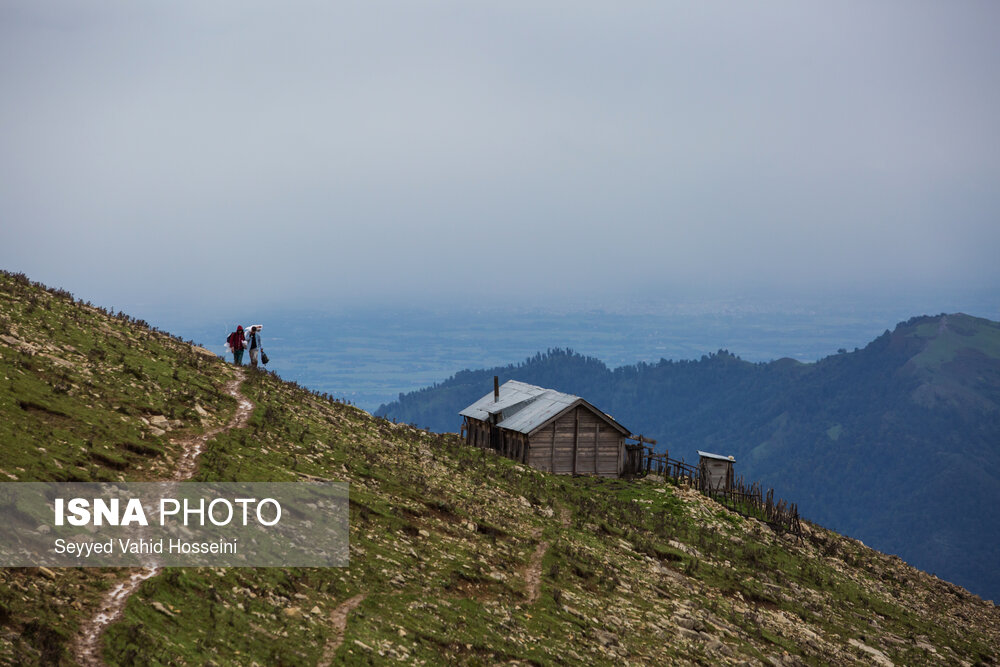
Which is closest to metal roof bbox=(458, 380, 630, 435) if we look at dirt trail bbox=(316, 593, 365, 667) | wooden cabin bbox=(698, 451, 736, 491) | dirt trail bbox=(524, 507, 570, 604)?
wooden cabin bbox=(698, 451, 736, 491)

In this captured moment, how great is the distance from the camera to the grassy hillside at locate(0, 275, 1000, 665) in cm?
2153

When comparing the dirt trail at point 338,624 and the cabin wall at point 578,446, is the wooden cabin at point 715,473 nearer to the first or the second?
the cabin wall at point 578,446

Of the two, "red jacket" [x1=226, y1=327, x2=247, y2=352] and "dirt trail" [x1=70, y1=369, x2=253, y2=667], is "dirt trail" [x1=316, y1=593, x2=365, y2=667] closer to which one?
"dirt trail" [x1=70, y1=369, x2=253, y2=667]

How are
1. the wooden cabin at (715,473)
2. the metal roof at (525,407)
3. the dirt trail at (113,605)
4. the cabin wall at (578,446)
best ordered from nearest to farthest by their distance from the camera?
1. the dirt trail at (113,605)
2. the cabin wall at (578,446)
3. the metal roof at (525,407)
4. the wooden cabin at (715,473)

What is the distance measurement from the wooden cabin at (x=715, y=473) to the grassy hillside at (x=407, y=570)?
9.35 m

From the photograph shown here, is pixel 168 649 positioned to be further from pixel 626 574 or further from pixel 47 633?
pixel 626 574

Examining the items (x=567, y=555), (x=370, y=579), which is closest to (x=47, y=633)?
(x=370, y=579)

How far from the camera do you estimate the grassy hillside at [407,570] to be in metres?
21.5

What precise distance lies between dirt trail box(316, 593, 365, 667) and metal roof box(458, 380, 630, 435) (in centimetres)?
3689

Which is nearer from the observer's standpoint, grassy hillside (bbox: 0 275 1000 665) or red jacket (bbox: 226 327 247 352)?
grassy hillside (bbox: 0 275 1000 665)

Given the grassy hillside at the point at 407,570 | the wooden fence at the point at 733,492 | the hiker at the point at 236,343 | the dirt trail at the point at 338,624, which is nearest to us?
the grassy hillside at the point at 407,570

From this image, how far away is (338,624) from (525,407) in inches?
1753

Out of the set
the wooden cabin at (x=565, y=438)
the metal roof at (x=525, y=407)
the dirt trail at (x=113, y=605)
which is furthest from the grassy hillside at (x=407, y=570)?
the metal roof at (x=525, y=407)

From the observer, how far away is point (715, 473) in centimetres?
6406
